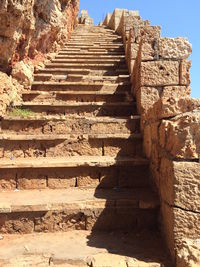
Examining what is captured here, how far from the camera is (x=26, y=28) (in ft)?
15.6

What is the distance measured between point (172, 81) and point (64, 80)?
112 inches

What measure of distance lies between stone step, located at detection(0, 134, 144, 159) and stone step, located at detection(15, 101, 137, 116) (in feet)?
3.21

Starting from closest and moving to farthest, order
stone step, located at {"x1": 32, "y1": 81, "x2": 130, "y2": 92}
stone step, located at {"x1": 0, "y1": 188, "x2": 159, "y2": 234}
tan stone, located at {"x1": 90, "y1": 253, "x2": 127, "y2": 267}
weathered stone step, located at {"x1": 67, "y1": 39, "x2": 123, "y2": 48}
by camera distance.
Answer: tan stone, located at {"x1": 90, "y1": 253, "x2": 127, "y2": 267}
stone step, located at {"x1": 0, "y1": 188, "x2": 159, "y2": 234}
stone step, located at {"x1": 32, "y1": 81, "x2": 130, "y2": 92}
weathered stone step, located at {"x1": 67, "y1": 39, "x2": 123, "y2": 48}

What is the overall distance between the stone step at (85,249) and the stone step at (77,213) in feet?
0.26

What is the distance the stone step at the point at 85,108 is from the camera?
168 inches

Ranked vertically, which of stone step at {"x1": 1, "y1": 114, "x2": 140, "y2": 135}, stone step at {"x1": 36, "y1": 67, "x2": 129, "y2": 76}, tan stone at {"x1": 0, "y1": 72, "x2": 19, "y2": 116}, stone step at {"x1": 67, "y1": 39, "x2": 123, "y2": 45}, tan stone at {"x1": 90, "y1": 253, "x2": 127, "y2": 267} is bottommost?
tan stone at {"x1": 90, "y1": 253, "x2": 127, "y2": 267}

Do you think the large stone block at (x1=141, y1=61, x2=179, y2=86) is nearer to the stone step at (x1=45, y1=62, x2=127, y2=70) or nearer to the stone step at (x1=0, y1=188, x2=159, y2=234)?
the stone step at (x1=0, y1=188, x2=159, y2=234)

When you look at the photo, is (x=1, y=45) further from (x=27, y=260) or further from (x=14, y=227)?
(x=27, y=260)

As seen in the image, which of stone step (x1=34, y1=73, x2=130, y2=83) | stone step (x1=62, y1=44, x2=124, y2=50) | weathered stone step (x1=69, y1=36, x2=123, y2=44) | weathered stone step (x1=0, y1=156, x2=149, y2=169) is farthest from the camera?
weathered stone step (x1=69, y1=36, x2=123, y2=44)

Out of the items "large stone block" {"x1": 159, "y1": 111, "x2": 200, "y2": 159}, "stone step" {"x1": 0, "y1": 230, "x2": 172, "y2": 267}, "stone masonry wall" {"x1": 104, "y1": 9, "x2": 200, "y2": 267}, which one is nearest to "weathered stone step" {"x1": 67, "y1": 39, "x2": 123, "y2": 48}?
"stone masonry wall" {"x1": 104, "y1": 9, "x2": 200, "y2": 267}

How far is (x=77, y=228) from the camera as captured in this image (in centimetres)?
250

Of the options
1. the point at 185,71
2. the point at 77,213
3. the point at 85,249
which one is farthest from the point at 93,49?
the point at 85,249

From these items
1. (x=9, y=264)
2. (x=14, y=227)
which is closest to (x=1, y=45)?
(x=14, y=227)

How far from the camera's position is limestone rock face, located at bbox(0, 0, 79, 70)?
3953mm
